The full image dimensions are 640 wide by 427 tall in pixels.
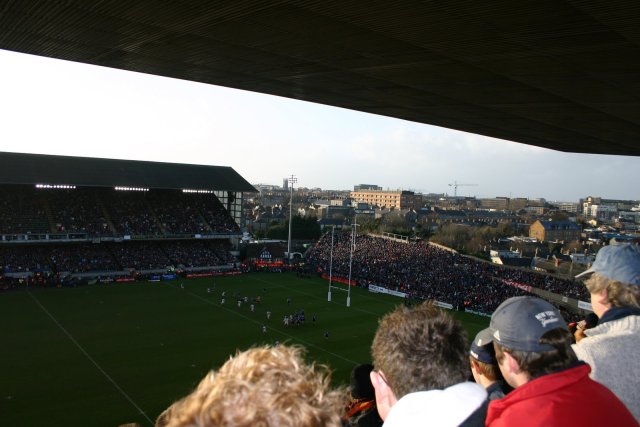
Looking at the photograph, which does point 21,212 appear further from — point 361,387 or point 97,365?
point 361,387

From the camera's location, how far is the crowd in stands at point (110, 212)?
1897 inches

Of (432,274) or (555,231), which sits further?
(555,231)

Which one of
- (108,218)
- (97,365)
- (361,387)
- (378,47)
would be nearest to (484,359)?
(361,387)

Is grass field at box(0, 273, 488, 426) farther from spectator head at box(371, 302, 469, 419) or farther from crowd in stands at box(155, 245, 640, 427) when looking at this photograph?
spectator head at box(371, 302, 469, 419)

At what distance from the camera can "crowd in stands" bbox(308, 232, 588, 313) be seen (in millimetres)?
40625

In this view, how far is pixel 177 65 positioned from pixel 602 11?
11.8m

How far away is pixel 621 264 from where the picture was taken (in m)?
3.58

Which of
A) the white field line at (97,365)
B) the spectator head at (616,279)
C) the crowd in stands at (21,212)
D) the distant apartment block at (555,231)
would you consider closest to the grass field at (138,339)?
the white field line at (97,365)


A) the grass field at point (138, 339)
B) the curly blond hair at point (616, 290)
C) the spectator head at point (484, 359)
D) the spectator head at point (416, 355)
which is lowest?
the grass field at point (138, 339)

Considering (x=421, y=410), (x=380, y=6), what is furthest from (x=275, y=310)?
(x=421, y=410)

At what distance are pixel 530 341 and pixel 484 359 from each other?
2.03 ft

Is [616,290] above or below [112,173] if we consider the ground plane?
below

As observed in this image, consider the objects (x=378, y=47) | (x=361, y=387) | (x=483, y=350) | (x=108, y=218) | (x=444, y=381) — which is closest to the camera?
(x=444, y=381)

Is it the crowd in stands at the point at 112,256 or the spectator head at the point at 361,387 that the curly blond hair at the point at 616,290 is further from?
the crowd in stands at the point at 112,256
